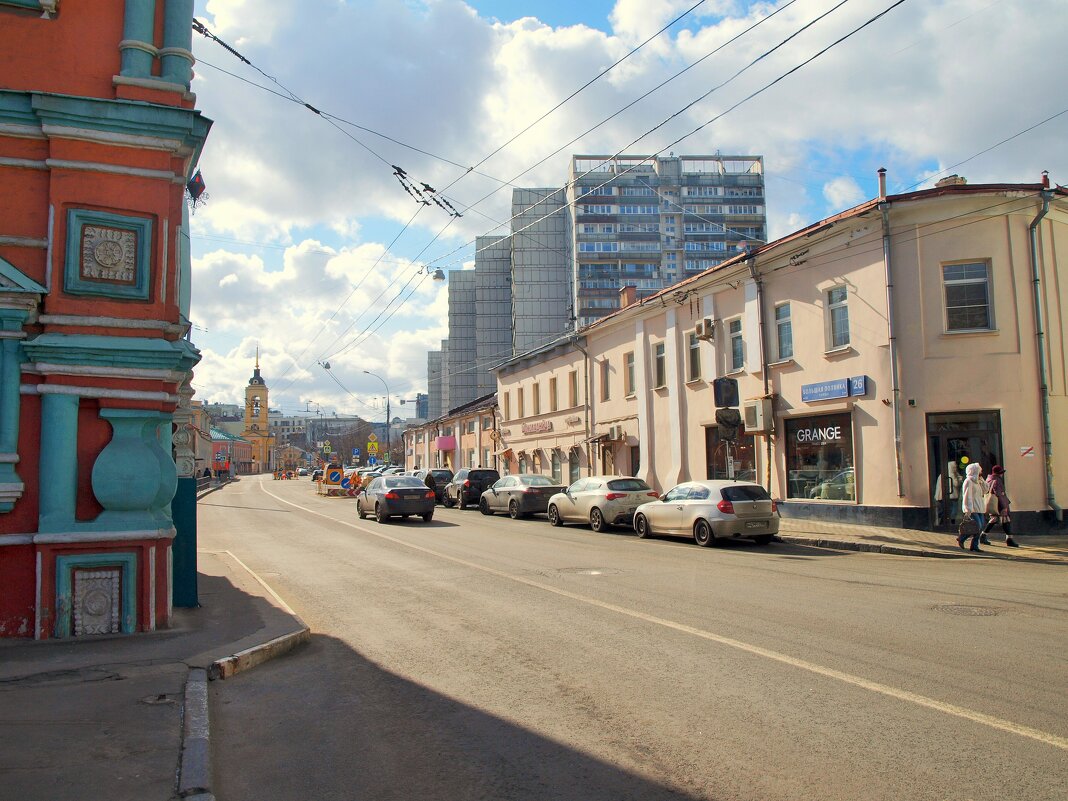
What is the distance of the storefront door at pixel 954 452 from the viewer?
17.8 meters

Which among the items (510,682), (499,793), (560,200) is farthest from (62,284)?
(560,200)

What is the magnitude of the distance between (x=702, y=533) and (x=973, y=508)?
5209 mm

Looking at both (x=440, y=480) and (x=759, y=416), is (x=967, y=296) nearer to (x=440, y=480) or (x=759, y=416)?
(x=759, y=416)

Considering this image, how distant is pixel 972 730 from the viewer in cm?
486

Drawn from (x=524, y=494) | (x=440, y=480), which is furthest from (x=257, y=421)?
(x=524, y=494)

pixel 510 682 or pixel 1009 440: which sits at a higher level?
pixel 1009 440

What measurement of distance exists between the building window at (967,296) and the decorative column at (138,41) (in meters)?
16.8

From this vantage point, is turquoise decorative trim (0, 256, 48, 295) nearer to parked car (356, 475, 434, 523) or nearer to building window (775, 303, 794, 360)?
parked car (356, 475, 434, 523)

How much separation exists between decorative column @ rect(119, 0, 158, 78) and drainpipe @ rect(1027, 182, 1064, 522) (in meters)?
18.0

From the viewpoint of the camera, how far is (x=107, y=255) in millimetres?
7715

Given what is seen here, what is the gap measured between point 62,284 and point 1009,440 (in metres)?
18.0

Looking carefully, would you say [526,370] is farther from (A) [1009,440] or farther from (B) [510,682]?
(B) [510,682]

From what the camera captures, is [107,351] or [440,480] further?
[440,480]

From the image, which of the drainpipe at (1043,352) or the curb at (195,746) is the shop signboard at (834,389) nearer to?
the drainpipe at (1043,352)
